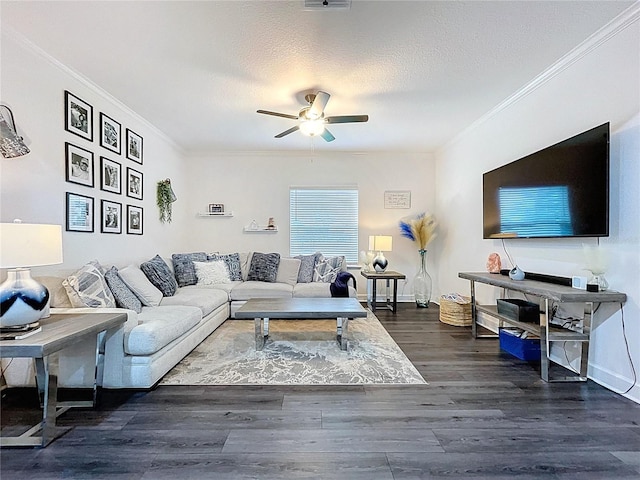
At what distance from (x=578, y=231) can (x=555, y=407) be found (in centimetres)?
133

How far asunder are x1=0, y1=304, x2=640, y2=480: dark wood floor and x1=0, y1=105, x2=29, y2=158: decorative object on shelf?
1.74 m

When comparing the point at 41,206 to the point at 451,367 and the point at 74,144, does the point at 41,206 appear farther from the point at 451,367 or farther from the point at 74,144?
the point at 451,367

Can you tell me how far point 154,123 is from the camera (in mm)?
4637

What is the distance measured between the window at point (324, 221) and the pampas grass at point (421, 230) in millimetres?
890

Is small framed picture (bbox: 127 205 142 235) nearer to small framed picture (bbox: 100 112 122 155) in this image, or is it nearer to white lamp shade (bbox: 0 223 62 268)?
small framed picture (bbox: 100 112 122 155)

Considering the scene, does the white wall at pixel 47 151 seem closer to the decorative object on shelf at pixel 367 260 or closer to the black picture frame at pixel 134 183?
the black picture frame at pixel 134 183

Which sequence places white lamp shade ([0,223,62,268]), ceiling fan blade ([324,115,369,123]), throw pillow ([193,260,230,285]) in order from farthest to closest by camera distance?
1. throw pillow ([193,260,230,285])
2. ceiling fan blade ([324,115,369,123])
3. white lamp shade ([0,223,62,268])

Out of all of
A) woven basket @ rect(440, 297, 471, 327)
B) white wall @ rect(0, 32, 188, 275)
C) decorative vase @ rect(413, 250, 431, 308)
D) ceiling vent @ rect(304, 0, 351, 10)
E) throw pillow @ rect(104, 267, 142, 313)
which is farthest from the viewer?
decorative vase @ rect(413, 250, 431, 308)

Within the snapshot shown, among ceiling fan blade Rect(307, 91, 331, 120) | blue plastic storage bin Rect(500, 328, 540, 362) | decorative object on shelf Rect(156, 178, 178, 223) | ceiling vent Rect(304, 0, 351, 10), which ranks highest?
ceiling vent Rect(304, 0, 351, 10)

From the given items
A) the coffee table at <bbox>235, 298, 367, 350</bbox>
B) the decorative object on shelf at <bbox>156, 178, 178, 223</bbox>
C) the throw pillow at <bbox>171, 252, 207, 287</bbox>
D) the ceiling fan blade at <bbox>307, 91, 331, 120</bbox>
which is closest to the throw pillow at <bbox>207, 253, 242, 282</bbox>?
the throw pillow at <bbox>171, 252, 207, 287</bbox>

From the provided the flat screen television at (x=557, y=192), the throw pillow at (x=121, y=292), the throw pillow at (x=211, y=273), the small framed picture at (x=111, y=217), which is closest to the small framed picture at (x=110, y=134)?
the small framed picture at (x=111, y=217)

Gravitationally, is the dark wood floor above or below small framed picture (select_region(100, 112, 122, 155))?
below

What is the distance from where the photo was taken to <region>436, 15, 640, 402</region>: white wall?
238 cm

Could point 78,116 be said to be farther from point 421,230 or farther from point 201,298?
point 421,230
